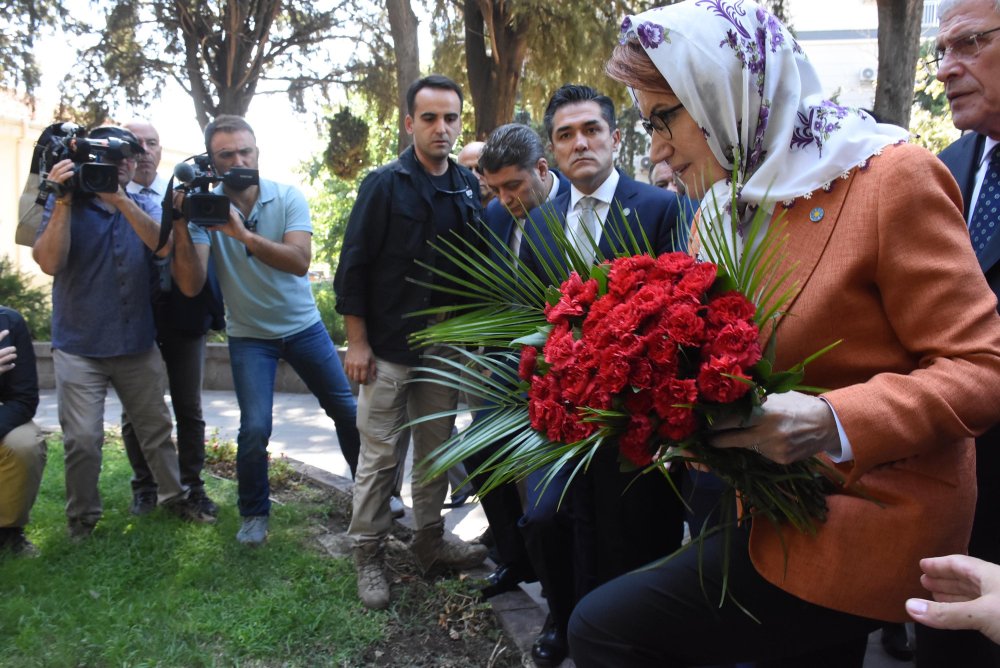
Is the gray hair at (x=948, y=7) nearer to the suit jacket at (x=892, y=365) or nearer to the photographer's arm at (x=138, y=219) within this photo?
the suit jacket at (x=892, y=365)

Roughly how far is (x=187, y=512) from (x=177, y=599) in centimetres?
119

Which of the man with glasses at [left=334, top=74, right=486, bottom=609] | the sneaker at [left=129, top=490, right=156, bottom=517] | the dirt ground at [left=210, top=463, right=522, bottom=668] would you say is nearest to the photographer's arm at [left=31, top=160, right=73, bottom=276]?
the sneaker at [left=129, top=490, right=156, bottom=517]

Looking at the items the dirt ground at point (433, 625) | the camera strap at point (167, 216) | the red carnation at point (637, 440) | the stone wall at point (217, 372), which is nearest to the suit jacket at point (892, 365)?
the red carnation at point (637, 440)

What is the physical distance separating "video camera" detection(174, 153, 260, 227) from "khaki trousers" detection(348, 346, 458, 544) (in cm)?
116

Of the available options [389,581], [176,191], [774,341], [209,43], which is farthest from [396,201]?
[209,43]

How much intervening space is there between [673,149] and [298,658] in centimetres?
255

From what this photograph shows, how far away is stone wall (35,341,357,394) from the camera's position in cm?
1023

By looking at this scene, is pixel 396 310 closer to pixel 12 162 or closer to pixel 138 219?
pixel 138 219

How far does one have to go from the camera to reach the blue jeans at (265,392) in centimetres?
459

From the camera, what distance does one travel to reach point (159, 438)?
4859 mm

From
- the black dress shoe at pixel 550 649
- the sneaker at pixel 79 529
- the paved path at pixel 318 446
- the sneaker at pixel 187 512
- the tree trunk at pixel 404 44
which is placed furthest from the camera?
the tree trunk at pixel 404 44

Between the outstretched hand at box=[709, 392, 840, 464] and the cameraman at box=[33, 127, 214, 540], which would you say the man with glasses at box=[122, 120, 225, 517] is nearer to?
the cameraman at box=[33, 127, 214, 540]

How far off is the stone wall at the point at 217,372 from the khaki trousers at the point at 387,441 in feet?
20.3

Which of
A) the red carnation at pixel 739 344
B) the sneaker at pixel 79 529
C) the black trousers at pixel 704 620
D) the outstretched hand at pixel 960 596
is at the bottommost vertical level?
the sneaker at pixel 79 529
